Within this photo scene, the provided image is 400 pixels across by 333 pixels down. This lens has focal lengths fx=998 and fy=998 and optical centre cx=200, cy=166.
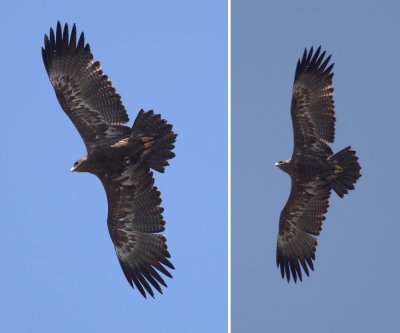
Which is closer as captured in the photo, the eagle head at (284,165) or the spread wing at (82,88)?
the spread wing at (82,88)

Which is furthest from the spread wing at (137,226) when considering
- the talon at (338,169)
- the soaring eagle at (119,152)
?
the talon at (338,169)

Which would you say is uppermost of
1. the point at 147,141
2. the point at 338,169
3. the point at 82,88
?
the point at 82,88

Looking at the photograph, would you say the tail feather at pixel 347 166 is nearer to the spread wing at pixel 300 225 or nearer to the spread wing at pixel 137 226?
the spread wing at pixel 300 225

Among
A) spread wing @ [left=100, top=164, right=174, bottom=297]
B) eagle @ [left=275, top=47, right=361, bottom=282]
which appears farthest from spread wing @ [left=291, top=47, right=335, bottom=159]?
spread wing @ [left=100, top=164, right=174, bottom=297]

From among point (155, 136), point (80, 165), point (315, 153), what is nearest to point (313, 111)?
point (315, 153)

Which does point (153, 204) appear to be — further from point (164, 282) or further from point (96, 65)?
point (96, 65)

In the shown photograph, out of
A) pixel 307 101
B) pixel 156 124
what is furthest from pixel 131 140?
pixel 307 101

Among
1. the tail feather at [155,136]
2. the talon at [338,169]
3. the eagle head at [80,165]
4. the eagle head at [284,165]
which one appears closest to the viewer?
the tail feather at [155,136]

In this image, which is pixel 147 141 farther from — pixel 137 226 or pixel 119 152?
pixel 137 226
